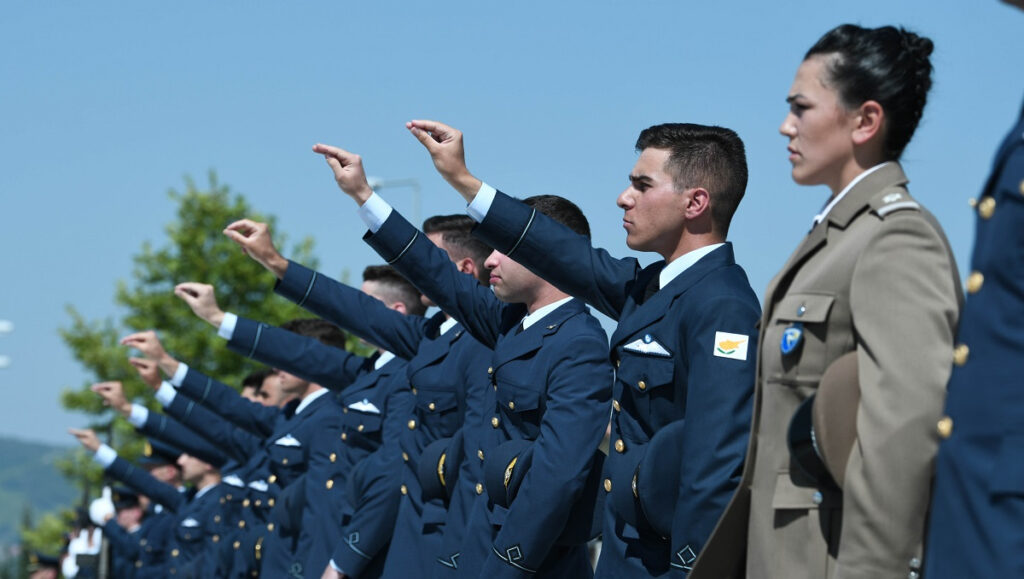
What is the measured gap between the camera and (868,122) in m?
3.37

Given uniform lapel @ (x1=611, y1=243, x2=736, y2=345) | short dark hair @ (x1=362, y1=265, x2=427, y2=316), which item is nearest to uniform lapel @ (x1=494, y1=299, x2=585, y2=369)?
uniform lapel @ (x1=611, y1=243, x2=736, y2=345)

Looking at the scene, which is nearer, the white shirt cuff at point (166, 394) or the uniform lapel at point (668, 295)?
the uniform lapel at point (668, 295)

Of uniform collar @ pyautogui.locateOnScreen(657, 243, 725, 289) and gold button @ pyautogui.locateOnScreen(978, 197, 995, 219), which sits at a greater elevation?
gold button @ pyautogui.locateOnScreen(978, 197, 995, 219)

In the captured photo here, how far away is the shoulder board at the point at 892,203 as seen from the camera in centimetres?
322

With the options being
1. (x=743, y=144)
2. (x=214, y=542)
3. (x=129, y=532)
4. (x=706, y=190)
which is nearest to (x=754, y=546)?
(x=706, y=190)

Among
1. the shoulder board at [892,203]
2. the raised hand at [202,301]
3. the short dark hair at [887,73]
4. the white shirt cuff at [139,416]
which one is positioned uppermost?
the short dark hair at [887,73]

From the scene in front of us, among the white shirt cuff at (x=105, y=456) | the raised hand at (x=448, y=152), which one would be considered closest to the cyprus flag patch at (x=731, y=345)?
the raised hand at (x=448, y=152)

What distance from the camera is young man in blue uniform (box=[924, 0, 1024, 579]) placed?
2.49 m

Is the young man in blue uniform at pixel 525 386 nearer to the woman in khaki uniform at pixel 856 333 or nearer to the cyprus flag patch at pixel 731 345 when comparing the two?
the cyprus flag patch at pixel 731 345

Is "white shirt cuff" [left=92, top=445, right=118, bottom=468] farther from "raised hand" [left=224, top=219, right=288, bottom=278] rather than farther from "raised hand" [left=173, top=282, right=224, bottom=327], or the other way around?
"raised hand" [left=224, top=219, right=288, bottom=278]

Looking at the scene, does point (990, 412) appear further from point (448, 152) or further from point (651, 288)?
point (448, 152)

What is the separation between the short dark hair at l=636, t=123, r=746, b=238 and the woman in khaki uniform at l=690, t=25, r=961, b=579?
3.93 feet

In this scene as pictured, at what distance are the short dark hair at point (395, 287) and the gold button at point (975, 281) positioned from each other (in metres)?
6.74

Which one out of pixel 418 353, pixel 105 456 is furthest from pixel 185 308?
pixel 418 353
